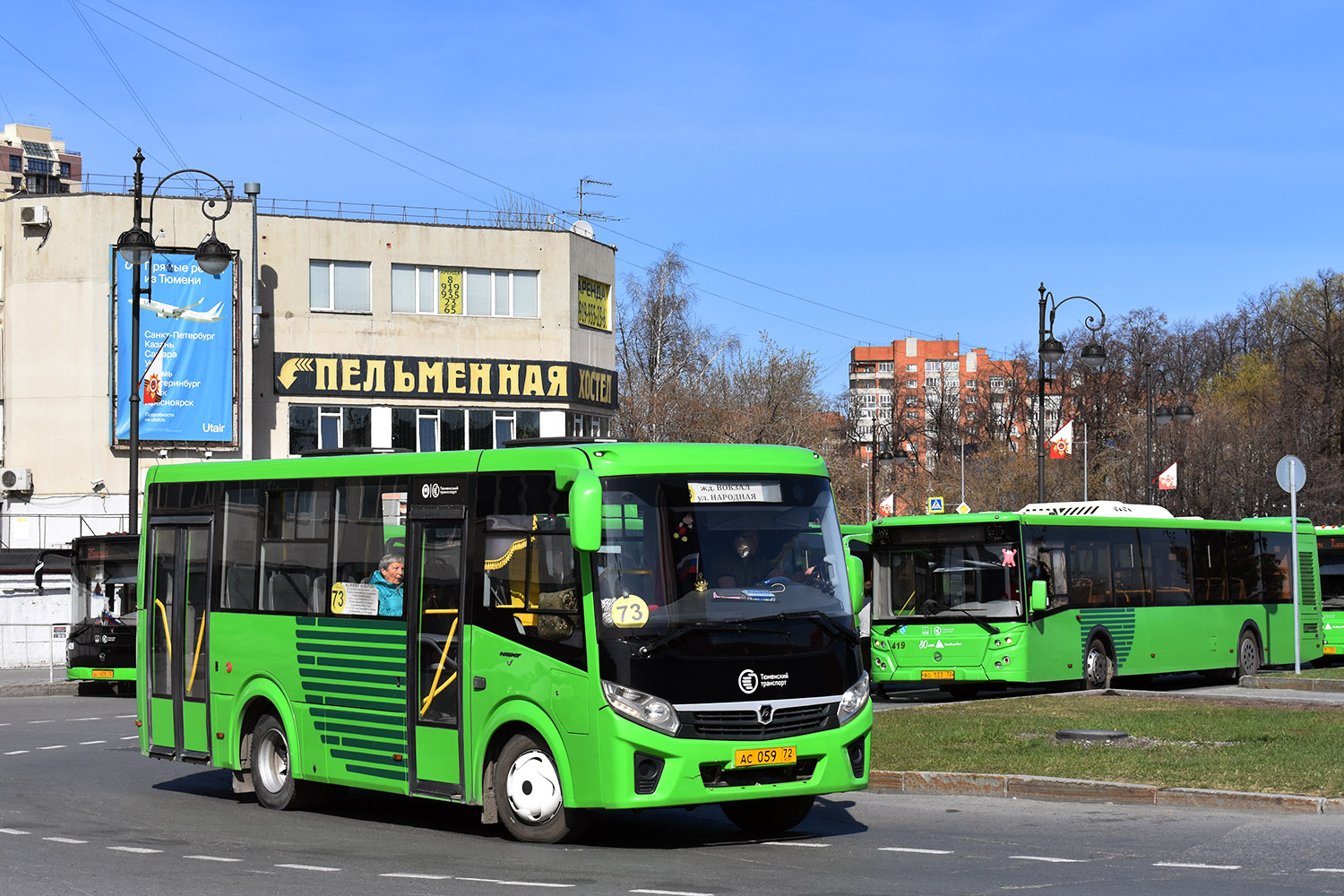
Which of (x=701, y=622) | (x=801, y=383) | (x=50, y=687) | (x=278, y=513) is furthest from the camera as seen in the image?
(x=801, y=383)

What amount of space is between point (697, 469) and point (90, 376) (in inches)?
1584

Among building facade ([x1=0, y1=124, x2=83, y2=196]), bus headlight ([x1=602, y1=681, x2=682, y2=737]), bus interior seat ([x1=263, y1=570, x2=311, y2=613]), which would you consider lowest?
bus headlight ([x1=602, y1=681, x2=682, y2=737])

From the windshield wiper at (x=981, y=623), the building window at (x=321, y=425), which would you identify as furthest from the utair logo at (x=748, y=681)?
the building window at (x=321, y=425)

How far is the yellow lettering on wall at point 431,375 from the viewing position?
50969 millimetres

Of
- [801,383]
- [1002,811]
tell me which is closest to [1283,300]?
[801,383]

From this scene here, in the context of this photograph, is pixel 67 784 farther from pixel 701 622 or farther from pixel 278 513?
pixel 701 622

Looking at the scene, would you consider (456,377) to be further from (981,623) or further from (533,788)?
(533,788)

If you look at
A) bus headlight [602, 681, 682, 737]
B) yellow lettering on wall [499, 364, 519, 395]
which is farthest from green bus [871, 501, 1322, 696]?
yellow lettering on wall [499, 364, 519, 395]

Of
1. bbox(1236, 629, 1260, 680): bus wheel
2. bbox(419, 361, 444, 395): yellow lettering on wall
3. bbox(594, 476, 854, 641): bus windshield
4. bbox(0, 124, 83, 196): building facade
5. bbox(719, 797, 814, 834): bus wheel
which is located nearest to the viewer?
bbox(594, 476, 854, 641): bus windshield

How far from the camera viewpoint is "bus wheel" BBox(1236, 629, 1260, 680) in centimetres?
3041

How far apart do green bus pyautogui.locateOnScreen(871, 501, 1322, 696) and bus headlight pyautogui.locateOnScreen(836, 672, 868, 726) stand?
12.8m

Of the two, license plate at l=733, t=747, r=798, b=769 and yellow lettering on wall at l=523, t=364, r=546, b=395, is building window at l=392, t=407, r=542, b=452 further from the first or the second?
license plate at l=733, t=747, r=798, b=769

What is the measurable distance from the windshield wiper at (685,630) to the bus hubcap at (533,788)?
113 cm

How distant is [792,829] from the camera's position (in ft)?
40.8
